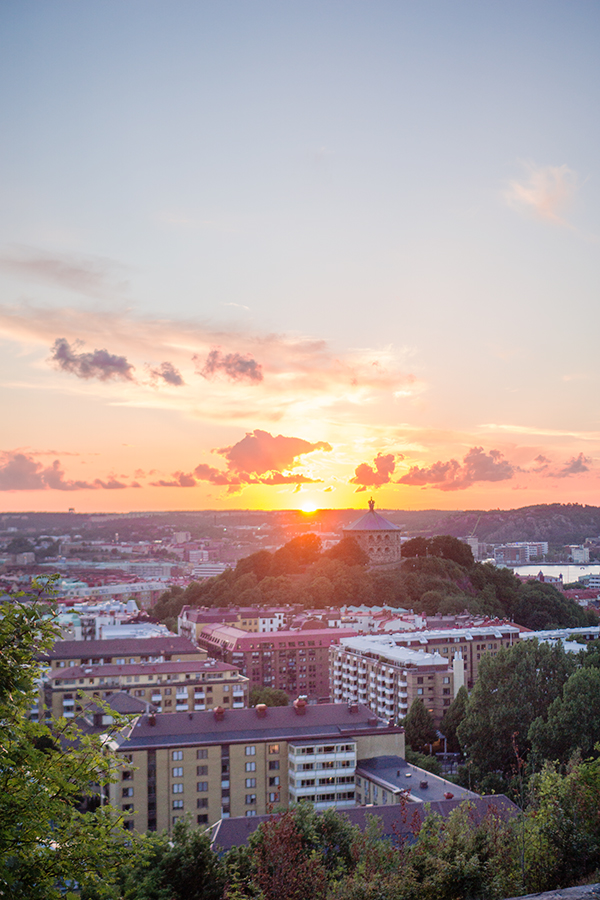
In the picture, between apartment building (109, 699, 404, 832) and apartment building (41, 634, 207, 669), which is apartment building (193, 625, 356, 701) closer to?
apartment building (41, 634, 207, 669)

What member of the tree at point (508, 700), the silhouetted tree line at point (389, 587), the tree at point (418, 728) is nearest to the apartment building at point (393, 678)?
the tree at point (418, 728)

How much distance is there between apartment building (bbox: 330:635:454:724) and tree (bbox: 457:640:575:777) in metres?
6.90

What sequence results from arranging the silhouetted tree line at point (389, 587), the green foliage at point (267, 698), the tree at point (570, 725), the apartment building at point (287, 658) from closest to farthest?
the tree at point (570, 725) < the green foliage at point (267, 698) < the apartment building at point (287, 658) < the silhouetted tree line at point (389, 587)

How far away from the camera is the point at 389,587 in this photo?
54.3m

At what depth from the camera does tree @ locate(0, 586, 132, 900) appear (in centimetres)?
442

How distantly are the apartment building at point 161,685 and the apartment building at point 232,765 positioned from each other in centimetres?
943

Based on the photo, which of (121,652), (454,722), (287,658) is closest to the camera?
(454,722)

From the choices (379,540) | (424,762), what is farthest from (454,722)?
(379,540)

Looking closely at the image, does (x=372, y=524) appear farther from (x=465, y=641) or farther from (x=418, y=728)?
(x=418, y=728)

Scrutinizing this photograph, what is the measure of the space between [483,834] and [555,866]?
5.50 feet

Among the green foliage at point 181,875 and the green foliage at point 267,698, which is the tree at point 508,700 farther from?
the green foliage at point 181,875

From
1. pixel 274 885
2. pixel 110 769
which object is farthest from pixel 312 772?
pixel 110 769

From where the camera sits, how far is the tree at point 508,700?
2162 centimetres

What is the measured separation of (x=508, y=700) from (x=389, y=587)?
31.6 m
